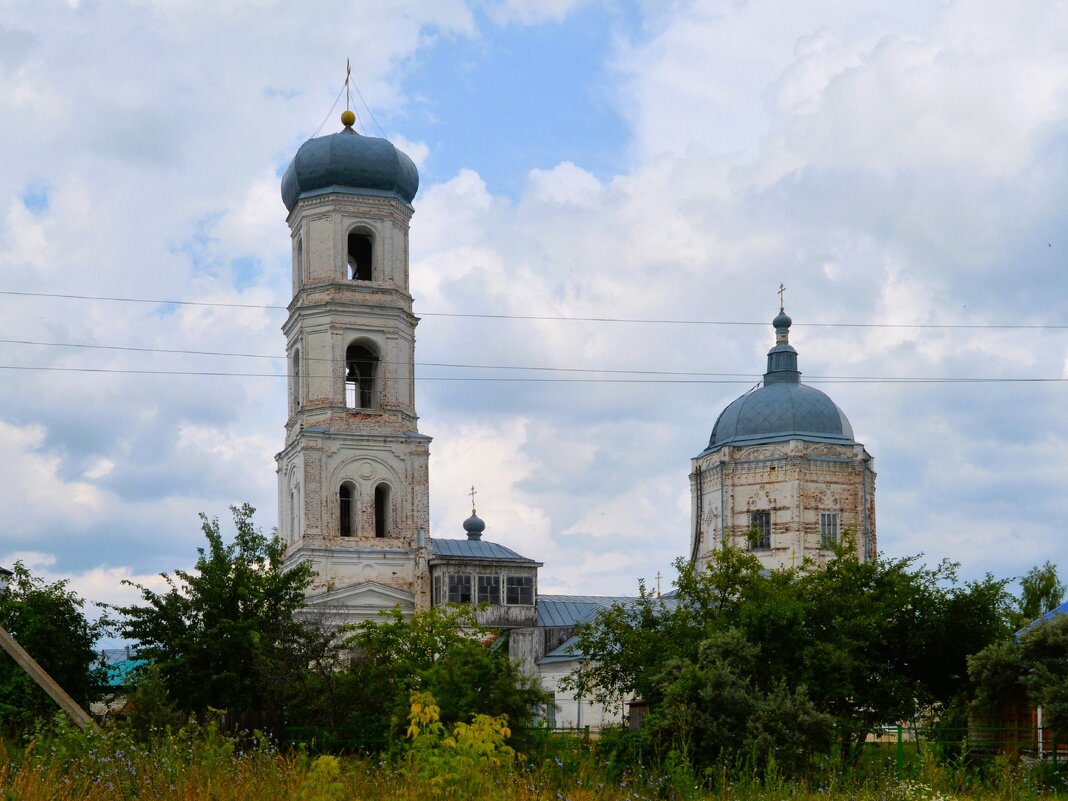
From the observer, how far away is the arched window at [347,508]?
47.5m

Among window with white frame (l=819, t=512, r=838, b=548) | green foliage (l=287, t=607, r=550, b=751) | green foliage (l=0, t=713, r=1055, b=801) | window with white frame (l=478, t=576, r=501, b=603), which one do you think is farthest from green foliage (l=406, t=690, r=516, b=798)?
window with white frame (l=819, t=512, r=838, b=548)

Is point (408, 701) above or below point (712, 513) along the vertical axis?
below

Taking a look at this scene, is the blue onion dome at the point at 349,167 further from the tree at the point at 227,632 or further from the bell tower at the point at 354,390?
the tree at the point at 227,632

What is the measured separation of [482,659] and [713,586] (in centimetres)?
773

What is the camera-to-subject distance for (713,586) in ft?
97.9

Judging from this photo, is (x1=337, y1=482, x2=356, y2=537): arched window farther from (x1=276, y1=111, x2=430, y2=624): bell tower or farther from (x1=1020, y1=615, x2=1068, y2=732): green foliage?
(x1=1020, y1=615, x2=1068, y2=732): green foliage

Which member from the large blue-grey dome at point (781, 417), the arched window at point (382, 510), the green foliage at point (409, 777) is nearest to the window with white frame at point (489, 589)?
the arched window at point (382, 510)

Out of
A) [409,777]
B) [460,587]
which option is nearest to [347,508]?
[460,587]

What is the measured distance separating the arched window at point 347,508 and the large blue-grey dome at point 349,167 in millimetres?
9506

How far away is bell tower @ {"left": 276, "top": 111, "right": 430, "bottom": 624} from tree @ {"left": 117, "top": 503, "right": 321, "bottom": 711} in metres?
16.6

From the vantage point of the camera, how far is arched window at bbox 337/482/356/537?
156 ft

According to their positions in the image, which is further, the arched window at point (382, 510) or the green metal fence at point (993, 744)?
the arched window at point (382, 510)

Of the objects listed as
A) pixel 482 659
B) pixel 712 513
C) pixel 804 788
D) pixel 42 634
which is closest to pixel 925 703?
pixel 482 659

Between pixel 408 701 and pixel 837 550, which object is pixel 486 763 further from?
pixel 837 550
